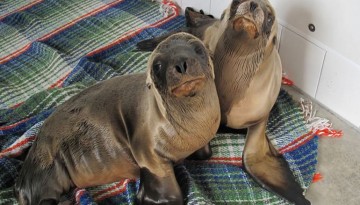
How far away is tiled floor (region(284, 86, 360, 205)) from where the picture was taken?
4.89 feet

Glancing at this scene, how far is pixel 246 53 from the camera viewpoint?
128 centimetres

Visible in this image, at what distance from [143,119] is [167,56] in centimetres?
24

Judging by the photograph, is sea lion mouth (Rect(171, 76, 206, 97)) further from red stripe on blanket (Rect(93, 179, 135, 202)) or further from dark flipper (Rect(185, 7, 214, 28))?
dark flipper (Rect(185, 7, 214, 28))

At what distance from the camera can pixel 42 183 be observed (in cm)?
136

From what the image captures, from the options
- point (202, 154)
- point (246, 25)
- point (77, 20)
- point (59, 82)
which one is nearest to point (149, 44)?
point (59, 82)

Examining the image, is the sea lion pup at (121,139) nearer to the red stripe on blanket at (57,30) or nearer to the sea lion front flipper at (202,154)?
the sea lion front flipper at (202,154)

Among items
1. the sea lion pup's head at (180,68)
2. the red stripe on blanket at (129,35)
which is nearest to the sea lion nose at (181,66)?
the sea lion pup's head at (180,68)

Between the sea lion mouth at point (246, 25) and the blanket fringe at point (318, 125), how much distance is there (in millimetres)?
619

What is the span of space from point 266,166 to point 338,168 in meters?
0.27

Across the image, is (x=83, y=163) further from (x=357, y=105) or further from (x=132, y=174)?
(x=357, y=105)

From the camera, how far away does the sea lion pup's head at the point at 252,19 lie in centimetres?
122

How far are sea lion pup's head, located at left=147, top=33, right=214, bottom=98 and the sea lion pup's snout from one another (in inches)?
5.2

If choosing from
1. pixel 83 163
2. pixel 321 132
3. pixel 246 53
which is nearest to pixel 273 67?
pixel 246 53

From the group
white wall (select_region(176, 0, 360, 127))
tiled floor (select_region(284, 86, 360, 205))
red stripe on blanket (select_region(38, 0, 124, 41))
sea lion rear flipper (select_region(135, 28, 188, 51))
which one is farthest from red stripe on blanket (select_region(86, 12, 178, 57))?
tiled floor (select_region(284, 86, 360, 205))
